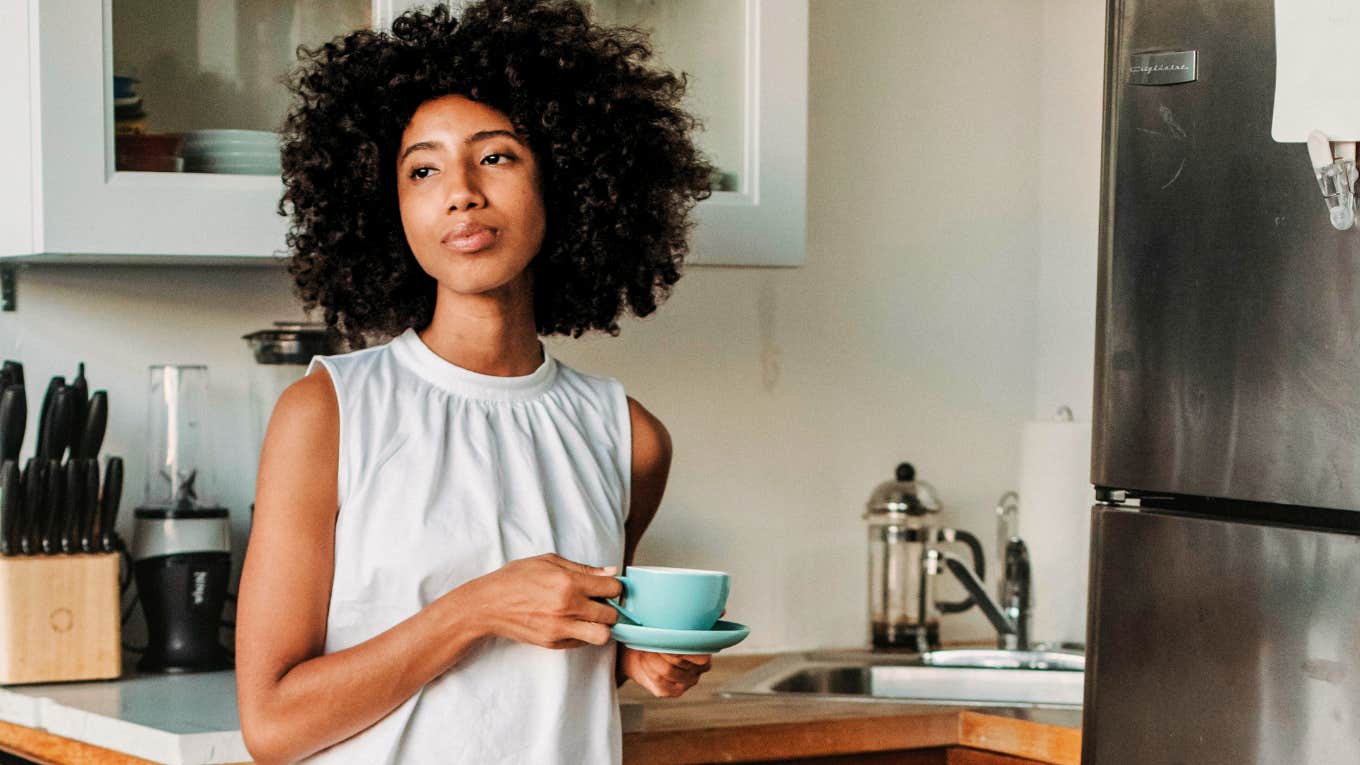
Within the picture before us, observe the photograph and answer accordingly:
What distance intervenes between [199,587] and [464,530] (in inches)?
31.1

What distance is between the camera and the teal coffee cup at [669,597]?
1.21 m

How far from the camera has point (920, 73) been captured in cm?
260

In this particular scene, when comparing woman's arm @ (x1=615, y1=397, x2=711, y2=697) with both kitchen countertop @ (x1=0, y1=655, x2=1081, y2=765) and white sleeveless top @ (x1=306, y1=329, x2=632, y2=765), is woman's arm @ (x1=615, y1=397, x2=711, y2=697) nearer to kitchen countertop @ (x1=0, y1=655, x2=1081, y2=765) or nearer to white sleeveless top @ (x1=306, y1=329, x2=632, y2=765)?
white sleeveless top @ (x1=306, y1=329, x2=632, y2=765)

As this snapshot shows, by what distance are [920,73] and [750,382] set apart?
1.91 ft

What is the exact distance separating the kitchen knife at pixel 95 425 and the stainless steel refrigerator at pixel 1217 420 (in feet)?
3.81

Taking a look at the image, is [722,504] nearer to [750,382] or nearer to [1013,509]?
[750,382]

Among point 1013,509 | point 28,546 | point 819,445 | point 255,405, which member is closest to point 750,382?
point 819,445

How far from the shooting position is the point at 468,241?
52.4 inches

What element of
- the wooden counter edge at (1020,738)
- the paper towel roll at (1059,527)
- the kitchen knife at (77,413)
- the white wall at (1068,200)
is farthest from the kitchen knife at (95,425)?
the white wall at (1068,200)

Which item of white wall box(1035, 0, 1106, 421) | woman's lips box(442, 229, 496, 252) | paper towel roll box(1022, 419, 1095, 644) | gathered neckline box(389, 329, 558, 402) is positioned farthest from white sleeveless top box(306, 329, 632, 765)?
white wall box(1035, 0, 1106, 421)

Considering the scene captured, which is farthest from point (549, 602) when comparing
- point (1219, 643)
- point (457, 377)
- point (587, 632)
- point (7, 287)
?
point (7, 287)

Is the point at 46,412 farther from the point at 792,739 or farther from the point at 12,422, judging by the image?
the point at 792,739

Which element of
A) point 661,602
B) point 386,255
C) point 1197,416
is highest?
point 386,255

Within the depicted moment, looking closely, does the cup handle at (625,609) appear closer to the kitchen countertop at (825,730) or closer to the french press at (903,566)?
the kitchen countertop at (825,730)
